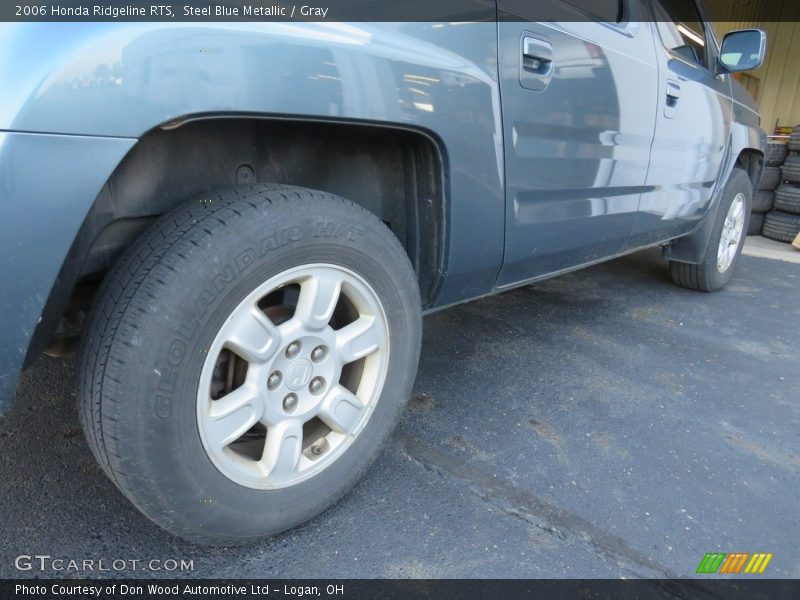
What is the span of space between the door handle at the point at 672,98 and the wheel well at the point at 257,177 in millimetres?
1521

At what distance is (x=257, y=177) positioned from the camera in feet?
5.13

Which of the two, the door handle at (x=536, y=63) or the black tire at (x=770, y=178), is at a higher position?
the door handle at (x=536, y=63)

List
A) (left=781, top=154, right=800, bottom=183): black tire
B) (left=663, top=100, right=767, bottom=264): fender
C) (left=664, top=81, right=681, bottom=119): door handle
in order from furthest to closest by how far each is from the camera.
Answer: (left=781, top=154, right=800, bottom=183): black tire, (left=663, top=100, right=767, bottom=264): fender, (left=664, top=81, right=681, bottom=119): door handle

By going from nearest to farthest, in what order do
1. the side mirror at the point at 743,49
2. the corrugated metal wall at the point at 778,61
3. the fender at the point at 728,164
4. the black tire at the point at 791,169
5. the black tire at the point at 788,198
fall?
the side mirror at the point at 743,49, the fender at the point at 728,164, the black tire at the point at 791,169, the black tire at the point at 788,198, the corrugated metal wall at the point at 778,61

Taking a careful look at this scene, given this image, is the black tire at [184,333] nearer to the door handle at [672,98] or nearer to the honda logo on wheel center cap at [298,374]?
the honda logo on wheel center cap at [298,374]

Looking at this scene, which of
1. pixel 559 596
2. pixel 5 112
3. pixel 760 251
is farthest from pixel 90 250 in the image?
pixel 760 251

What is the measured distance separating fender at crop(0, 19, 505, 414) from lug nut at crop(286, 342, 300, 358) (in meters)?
0.50

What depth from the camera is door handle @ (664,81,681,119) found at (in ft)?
8.46

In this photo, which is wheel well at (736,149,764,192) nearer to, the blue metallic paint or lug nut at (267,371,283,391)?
the blue metallic paint

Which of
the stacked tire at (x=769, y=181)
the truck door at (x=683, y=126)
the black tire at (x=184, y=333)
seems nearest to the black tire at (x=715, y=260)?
the truck door at (x=683, y=126)

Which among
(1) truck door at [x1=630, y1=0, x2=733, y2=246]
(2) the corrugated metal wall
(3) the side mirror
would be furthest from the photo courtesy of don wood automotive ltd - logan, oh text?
(2) the corrugated metal wall

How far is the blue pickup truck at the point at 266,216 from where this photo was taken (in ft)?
3.32

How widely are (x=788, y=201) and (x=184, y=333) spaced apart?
22.4ft

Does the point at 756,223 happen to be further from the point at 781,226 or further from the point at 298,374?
the point at 298,374
